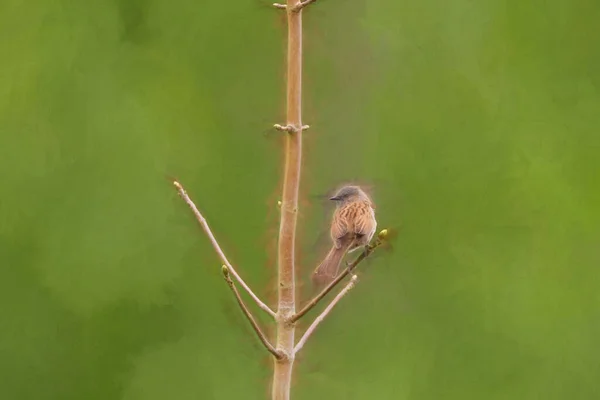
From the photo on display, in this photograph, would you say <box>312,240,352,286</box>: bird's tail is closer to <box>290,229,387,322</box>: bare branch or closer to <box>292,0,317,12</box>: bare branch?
<box>290,229,387,322</box>: bare branch

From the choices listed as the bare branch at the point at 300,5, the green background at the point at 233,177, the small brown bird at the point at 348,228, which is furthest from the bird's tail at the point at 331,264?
the green background at the point at 233,177

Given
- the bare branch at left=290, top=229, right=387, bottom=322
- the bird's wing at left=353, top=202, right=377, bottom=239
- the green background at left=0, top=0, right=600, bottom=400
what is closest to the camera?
the bare branch at left=290, top=229, right=387, bottom=322

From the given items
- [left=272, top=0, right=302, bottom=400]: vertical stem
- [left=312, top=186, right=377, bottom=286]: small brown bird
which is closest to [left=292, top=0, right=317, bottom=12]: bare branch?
[left=272, top=0, right=302, bottom=400]: vertical stem

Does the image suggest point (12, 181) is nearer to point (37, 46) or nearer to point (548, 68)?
point (37, 46)

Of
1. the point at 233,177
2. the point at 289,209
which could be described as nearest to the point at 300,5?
the point at 289,209

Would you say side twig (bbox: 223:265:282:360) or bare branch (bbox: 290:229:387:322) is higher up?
bare branch (bbox: 290:229:387:322)

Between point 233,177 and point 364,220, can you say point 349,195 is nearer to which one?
point 364,220
